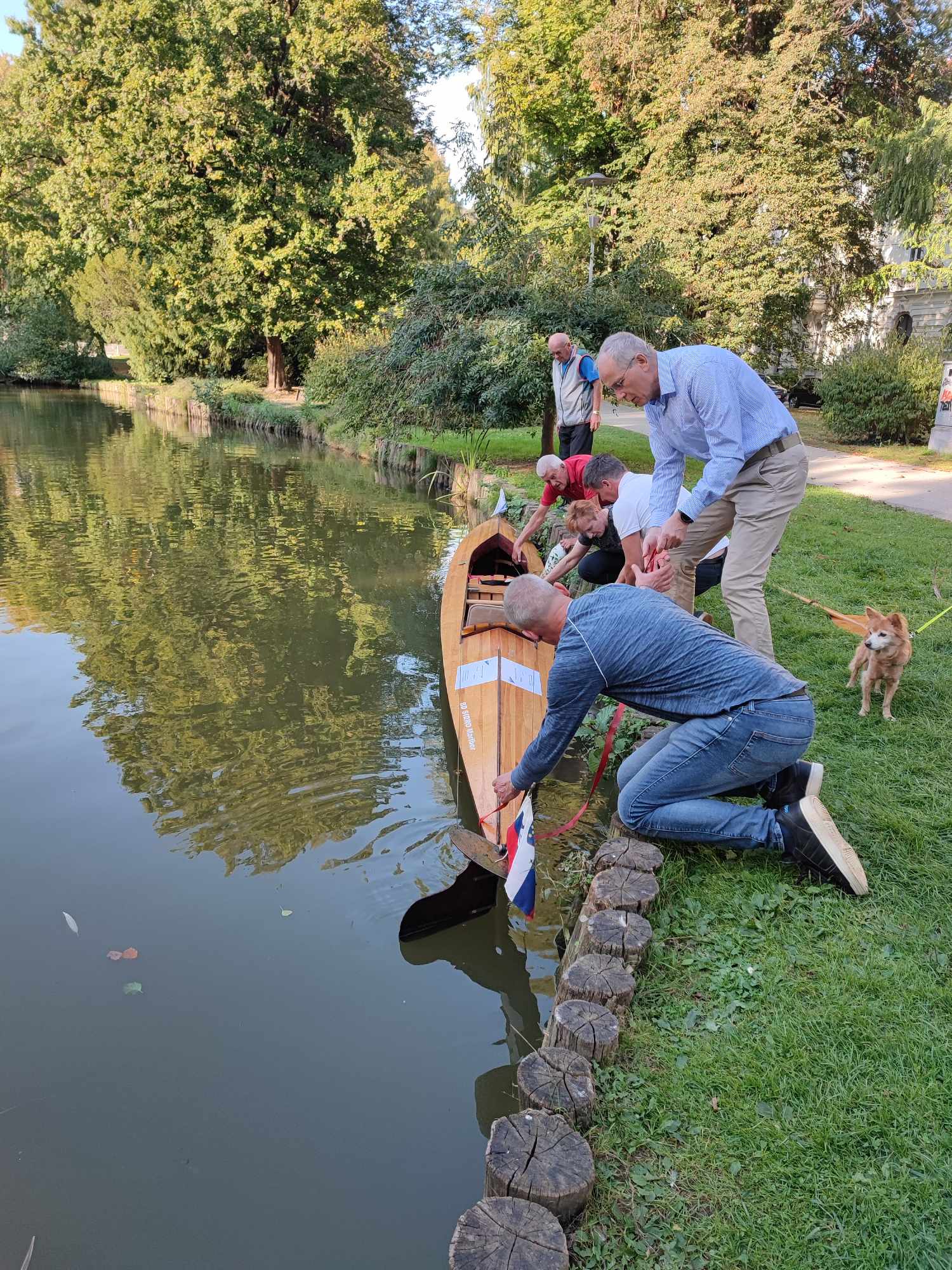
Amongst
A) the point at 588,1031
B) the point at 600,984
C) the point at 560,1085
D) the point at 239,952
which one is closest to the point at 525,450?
the point at 239,952

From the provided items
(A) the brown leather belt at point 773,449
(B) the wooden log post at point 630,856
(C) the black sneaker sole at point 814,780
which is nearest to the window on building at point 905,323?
(A) the brown leather belt at point 773,449

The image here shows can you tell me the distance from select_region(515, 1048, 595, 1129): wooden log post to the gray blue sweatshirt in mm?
1075

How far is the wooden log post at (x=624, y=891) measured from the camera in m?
2.91

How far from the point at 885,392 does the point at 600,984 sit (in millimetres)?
14563

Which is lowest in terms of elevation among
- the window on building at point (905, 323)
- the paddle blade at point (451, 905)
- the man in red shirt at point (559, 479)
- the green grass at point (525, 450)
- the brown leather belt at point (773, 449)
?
the paddle blade at point (451, 905)

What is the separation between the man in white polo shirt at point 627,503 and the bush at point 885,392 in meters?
11.2

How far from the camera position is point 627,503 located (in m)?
4.85

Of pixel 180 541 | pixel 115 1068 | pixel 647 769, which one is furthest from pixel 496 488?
pixel 115 1068

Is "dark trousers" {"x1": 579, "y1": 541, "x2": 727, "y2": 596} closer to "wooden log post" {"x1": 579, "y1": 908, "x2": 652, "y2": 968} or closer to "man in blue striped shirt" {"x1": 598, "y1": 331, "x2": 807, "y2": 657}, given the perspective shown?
"man in blue striped shirt" {"x1": 598, "y1": 331, "x2": 807, "y2": 657}

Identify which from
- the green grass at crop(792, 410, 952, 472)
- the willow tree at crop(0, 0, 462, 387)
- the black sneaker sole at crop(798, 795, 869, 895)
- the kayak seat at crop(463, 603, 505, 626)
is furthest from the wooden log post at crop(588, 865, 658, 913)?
the willow tree at crop(0, 0, 462, 387)

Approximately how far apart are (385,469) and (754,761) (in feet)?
48.5

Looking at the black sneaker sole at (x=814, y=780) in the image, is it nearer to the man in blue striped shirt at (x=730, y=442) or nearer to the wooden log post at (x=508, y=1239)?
the man in blue striped shirt at (x=730, y=442)

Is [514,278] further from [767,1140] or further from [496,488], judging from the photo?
[767,1140]

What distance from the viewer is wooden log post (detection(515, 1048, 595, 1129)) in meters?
2.16
